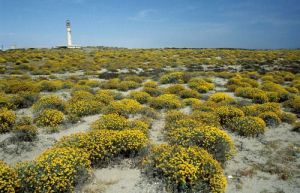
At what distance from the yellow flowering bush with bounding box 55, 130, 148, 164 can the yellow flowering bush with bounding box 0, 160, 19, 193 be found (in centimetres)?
212

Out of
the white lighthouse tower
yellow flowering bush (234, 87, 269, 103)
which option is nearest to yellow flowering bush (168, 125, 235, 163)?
yellow flowering bush (234, 87, 269, 103)

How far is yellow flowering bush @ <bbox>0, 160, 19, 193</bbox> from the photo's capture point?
723 centimetres

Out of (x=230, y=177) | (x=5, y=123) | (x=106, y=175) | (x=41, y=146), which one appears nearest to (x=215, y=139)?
(x=230, y=177)

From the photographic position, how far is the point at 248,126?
1219 cm

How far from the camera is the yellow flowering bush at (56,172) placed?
740 cm

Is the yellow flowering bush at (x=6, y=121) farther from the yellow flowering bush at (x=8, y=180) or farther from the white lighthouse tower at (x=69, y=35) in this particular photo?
the white lighthouse tower at (x=69, y=35)

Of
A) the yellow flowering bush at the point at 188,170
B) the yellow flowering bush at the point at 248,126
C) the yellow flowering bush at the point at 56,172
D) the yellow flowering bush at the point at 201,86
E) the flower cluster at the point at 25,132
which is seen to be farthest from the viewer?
the yellow flowering bush at the point at 201,86

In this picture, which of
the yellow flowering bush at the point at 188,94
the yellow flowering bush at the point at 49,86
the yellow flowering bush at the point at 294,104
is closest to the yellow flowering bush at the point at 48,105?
the yellow flowering bush at the point at 49,86

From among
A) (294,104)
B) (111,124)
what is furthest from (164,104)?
(294,104)

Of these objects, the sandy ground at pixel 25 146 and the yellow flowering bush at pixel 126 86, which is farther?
the yellow flowering bush at pixel 126 86

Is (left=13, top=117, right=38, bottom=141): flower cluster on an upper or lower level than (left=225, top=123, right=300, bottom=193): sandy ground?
upper

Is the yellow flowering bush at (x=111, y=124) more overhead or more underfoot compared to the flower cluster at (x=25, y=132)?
more overhead

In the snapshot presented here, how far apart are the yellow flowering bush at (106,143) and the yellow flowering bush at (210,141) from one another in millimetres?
1357

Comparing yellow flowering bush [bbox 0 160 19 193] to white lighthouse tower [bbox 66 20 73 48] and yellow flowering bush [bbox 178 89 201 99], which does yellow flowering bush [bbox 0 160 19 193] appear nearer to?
yellow flowering bush [bbox 178 89 201 99]
